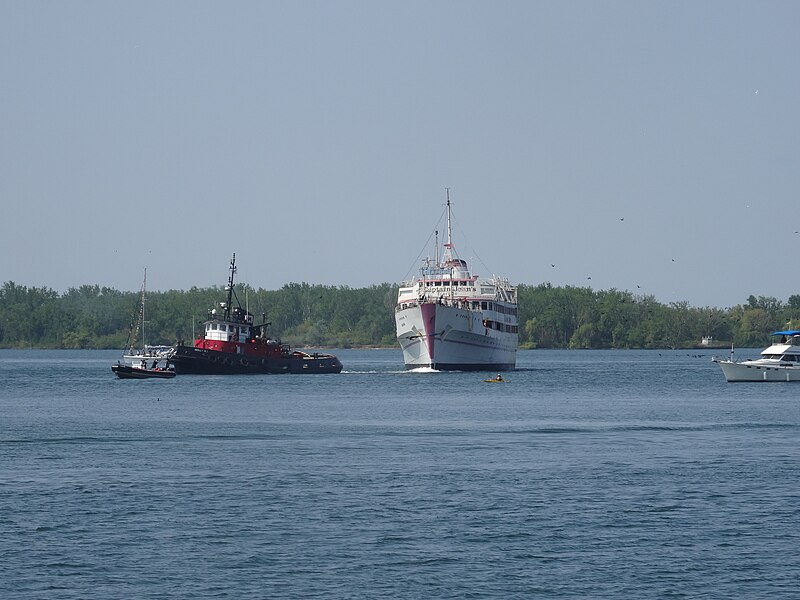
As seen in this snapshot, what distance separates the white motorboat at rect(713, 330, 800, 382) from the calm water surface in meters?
39.9

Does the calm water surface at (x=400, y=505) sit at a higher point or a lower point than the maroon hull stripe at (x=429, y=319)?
lower

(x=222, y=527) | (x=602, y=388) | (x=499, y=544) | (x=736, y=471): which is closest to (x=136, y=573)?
(x=222, y=527)

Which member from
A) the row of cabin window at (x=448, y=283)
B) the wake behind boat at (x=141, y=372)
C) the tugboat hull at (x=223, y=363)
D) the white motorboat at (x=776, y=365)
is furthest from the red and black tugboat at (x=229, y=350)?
the white motorboat at (x=776, y=365)

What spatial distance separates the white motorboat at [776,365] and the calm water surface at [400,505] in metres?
39.9

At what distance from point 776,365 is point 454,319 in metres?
36.8

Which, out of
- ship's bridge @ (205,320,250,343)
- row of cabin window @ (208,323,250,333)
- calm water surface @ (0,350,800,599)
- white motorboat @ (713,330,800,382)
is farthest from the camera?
ship's bridge @ (205,320,250,343)

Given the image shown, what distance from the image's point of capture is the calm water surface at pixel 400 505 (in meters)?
35.3

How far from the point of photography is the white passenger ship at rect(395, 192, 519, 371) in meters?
149

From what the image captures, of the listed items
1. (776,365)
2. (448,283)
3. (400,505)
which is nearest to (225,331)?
(448,283)

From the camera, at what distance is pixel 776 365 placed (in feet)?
417

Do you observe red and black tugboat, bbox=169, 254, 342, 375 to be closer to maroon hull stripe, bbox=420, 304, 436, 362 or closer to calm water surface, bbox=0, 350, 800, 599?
maroon hull stripe, bbox=420, 304, 436, 362

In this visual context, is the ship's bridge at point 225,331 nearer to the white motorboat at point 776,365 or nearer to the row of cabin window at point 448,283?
the row of cabin window at point 448,283

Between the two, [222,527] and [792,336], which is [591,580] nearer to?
[222,527]

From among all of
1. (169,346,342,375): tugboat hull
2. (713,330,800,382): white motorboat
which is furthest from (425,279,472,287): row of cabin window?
(713,330,800,382): white motorboat
